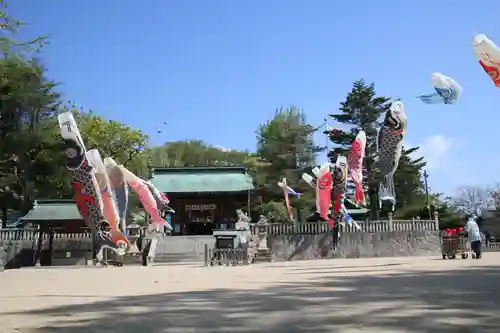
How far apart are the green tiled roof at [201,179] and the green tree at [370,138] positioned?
7.12 meters

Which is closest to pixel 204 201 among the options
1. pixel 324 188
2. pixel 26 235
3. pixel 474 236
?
pixel 324 188

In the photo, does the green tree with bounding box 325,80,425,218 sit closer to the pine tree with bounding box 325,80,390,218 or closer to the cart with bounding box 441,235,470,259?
the pine tree with bounding box 325,80,390,218

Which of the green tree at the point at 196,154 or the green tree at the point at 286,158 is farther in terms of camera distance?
the green tree at the point at 196,154

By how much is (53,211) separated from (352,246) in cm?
1967

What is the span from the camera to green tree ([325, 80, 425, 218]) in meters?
34.8

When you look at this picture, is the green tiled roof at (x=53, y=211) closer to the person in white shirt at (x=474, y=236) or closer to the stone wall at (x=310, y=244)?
the stone wall at (x=310, y=244)

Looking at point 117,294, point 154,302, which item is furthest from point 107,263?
point 154,302

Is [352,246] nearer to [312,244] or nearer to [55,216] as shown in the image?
[312,244]

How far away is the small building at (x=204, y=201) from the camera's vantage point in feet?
113

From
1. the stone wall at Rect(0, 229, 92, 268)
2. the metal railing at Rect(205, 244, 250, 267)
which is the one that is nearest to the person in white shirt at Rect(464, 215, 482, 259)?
the metal railing at Rect(205, 244, 250, 267)

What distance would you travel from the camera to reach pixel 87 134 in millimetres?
35875

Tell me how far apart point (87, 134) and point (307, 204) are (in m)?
16.9

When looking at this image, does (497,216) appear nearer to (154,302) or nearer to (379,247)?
(379,247)

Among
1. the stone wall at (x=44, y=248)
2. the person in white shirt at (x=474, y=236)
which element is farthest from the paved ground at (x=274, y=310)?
the stone wall at (x=44, y=248)
